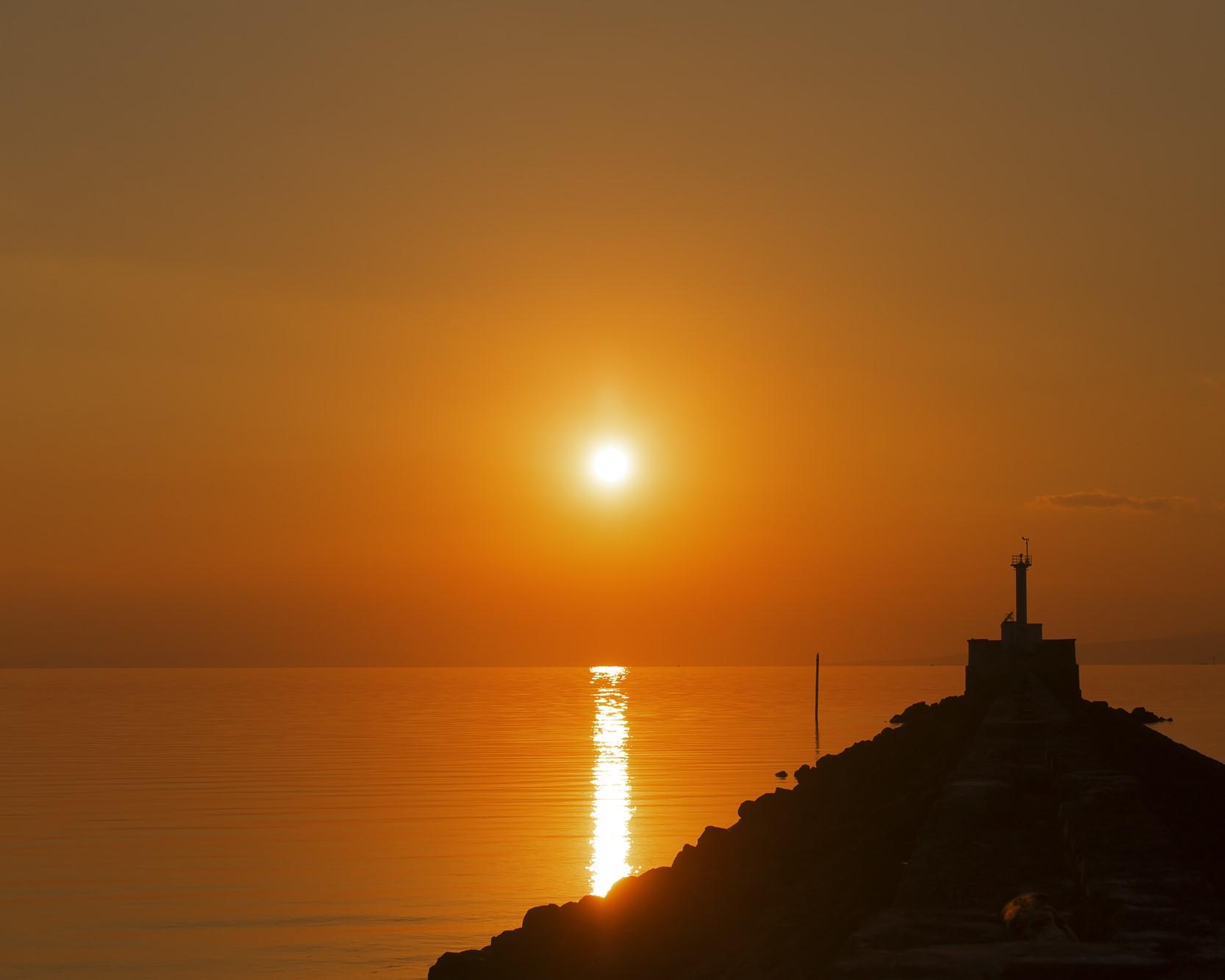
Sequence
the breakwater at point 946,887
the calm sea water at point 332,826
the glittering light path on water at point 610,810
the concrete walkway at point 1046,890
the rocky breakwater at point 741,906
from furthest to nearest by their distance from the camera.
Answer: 1. the glittering light path on water at point 610,810
2. the calm sea water at point 332,826
3. the rocky breakwater at point 741,906
4. the breakwater at point 946,887
5. the concrete walkway at point 1046,890

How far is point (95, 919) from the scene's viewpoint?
20000 millimetres

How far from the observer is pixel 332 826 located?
3072cm

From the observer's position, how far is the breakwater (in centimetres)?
794

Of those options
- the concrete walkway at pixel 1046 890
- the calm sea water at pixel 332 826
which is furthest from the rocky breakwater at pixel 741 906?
the calm sea water at pixel 332 826

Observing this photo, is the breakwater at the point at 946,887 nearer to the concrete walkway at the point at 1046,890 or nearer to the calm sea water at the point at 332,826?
the concrete walkway at the point at 1046,890

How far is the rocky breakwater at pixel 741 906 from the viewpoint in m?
11.6

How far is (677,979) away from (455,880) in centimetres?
1135

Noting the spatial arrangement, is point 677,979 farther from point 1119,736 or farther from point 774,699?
point 774,699

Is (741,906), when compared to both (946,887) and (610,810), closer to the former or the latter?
(946,887)

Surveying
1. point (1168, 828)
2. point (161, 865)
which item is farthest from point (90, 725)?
point (1168, 828)

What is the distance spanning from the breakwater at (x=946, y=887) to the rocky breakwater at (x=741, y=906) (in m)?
0.04

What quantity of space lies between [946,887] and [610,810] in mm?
23224

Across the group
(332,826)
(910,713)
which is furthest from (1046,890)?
(910,713)

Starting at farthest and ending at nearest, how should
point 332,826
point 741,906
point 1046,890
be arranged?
point 332,826
point 741,906
point 1046,890
